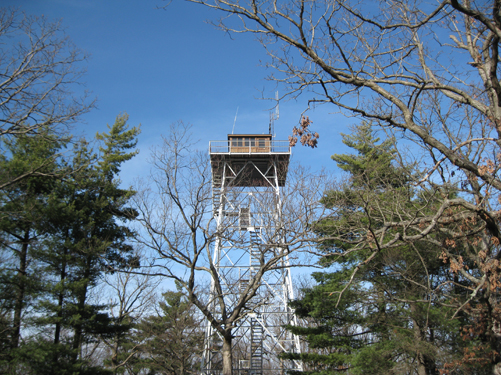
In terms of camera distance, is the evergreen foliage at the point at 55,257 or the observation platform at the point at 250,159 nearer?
the evergreen foliage at the point at 55,257

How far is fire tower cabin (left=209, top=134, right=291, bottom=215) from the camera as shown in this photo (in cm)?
1939

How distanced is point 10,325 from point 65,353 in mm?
2143

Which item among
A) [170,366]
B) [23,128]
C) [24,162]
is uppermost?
[24,162]

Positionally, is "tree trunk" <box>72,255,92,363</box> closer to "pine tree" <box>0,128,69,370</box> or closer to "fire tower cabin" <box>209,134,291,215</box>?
"pine tree" <box>0,128,69,370</box>

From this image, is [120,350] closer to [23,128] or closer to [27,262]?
[27,262]

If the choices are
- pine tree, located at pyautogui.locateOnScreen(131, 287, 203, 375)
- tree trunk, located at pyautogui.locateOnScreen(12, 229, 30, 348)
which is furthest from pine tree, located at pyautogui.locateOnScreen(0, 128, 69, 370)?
pine tree, located at pyautogui.locateOnScreen(131, 287, 203, 375)

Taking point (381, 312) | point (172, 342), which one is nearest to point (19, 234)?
point (172, 342)

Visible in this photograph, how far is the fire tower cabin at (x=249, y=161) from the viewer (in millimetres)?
19391

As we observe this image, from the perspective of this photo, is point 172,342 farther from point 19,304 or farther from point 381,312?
point 381,312

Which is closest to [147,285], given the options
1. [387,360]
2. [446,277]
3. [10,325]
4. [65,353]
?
[65,353]

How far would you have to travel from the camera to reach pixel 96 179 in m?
17.2

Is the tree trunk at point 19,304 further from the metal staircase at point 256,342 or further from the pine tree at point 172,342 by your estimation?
the metal staircase at point 256,342

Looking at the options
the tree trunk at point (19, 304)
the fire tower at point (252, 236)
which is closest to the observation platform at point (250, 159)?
the fire tower at point (252, 236)

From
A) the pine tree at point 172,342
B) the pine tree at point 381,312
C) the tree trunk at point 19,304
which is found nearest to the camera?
the pine tree at point 381,312
